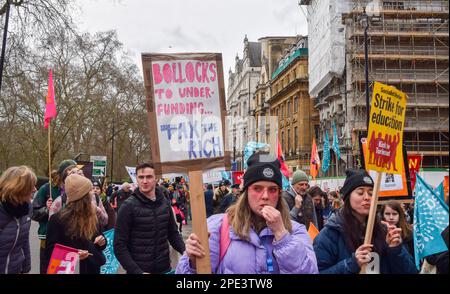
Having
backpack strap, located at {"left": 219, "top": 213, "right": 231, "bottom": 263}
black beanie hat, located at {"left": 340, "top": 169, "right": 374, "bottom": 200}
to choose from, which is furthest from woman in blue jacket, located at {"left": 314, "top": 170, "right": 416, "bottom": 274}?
backpack strap, located at {"left": 219, "top": 213, "right": 231, "bottom": 263}

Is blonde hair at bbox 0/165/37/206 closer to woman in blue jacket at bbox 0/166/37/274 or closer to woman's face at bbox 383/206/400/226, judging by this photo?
woman in blue jacket at bbox 0/166/37/274

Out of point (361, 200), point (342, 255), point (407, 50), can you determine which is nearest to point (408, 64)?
point (407, 50)

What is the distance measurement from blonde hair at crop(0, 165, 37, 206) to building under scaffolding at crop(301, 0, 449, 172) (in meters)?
31.0

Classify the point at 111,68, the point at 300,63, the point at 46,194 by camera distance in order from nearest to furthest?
1. the point at 46,194
2. the point at 111,68
3. the point at 300,63

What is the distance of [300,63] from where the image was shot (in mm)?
55344

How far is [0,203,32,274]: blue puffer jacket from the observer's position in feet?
13.4

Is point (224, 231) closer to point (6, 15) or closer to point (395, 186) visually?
point (395, 186)

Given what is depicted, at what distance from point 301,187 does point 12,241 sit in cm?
379

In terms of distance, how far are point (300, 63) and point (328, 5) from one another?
16384 mm

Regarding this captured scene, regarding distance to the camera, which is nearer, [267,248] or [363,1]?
[267,248]

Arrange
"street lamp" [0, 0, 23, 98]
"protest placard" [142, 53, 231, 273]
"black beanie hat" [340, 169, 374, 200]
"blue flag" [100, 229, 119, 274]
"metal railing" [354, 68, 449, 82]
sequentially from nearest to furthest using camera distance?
"protest placard" [142, 53, 231, 273] → "black beanie hat" [340, 169, 374, 200] → "blue flag" [100, 229, 119, 274] → "street lamp" [0, 0, 23, 98] → "metal railing" [354, 68, 449, 82]

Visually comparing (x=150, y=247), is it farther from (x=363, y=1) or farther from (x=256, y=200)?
(x=363, y=1)

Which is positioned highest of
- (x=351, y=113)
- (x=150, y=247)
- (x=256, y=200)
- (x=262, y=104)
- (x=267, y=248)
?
(x=262, y=104)

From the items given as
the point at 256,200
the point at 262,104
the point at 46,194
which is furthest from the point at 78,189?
the point at 262,104
